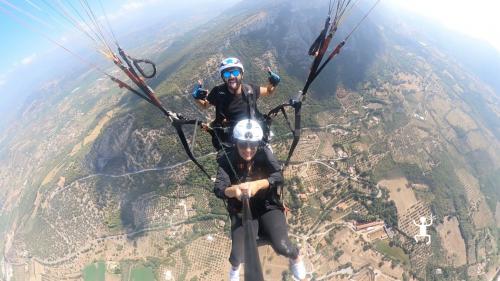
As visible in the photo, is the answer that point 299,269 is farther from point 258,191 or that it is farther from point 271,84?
point 271,84

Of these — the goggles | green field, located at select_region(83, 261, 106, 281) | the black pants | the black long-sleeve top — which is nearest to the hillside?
green field, located at select_region(83, 261, 106, 281)

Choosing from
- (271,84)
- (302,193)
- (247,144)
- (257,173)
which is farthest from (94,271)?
(247,144)

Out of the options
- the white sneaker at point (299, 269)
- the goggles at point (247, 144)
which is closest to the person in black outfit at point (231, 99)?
the goggles at point (247, 144)

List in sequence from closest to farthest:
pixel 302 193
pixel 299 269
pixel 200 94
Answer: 1. pixel 299 269
2. pixel 200 94
3. pixel 302 193

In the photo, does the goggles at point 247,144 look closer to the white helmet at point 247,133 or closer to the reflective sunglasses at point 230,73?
the white helmet at point 247,133

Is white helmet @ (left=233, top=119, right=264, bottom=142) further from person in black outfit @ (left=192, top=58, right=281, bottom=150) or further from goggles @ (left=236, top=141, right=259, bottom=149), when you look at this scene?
person in black outfit @ (left=192, top=58, right=281, bottom=150)

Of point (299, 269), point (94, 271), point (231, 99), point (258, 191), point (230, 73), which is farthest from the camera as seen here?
point (94, 271)
